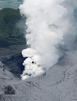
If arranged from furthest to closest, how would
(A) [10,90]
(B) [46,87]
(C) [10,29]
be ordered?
(C) [10,29]
(B) [46,87]
(A) [10,90]

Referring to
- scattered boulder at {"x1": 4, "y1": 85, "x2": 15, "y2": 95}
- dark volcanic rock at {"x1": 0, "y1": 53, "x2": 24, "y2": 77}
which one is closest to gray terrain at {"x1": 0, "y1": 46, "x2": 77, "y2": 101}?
scattered boulder at {"x1": 4, "y1": 85, "x2": 15, "y2": 95}

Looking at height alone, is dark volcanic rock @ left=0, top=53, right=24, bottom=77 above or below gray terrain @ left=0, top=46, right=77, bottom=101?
above

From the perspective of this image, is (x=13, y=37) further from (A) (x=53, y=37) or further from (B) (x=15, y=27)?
(A) (x=53, y=37)

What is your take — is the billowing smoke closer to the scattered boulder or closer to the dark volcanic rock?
the dark volcanic rock

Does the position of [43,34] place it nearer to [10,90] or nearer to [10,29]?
[10,90]

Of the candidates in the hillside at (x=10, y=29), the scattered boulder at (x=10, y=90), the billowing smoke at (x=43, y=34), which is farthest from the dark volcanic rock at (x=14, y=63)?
the hillside at (x=10, y=29)

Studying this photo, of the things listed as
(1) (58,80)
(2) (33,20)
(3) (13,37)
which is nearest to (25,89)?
(1) (58,80)

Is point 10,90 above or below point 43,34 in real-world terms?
below

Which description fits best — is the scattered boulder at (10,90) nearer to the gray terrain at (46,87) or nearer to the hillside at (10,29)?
the gray terrain at (46,87)

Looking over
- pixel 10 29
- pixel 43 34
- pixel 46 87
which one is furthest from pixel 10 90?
pixel 10 29
